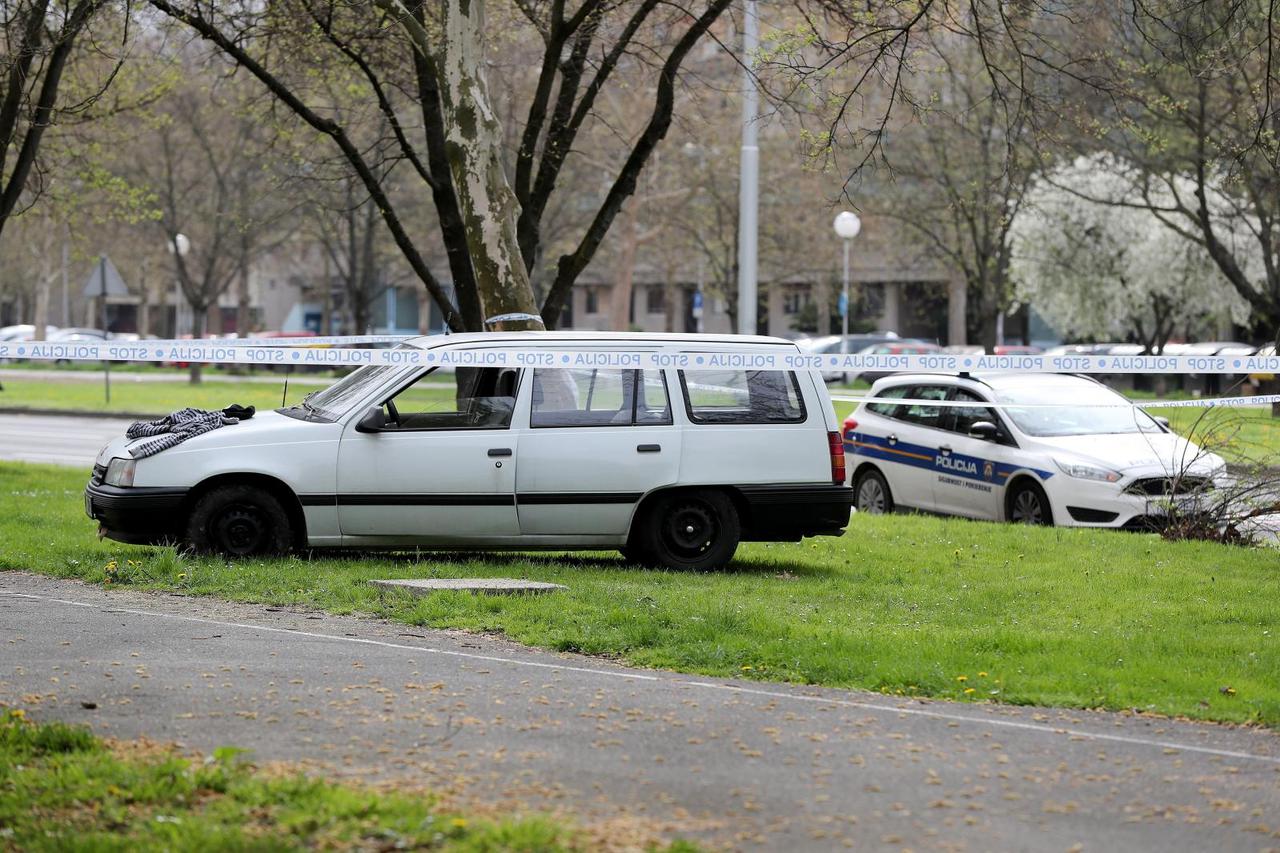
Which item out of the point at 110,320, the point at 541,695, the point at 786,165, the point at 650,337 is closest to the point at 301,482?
the point at 650,337

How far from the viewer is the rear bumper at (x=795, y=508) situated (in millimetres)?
10469

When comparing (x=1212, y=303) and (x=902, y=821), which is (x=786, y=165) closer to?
(x=1212, y=303)

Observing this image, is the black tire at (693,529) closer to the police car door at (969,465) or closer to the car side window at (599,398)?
the car side window at (599,398)

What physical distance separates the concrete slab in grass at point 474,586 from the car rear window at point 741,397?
1.84 metres

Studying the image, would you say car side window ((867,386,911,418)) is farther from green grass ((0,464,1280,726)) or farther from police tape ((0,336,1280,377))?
green grass ((0,464,1280,726))

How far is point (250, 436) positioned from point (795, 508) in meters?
3.66

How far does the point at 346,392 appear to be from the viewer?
10633 millimetres

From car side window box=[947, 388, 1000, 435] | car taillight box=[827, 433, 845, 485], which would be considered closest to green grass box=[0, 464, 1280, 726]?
car taillight box=[827, 433, 845, 485]

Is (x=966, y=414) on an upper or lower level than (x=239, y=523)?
upper

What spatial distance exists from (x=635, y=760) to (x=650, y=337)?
18.2ft

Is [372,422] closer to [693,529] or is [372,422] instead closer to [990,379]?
[693,529]

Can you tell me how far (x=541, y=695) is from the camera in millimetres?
6609

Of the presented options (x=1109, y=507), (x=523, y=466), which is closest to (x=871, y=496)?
(x=1109, y=507)

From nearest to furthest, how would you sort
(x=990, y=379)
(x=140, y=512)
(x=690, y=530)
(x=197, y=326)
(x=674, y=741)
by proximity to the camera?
(x=674, y=741)
(x=140, y=512)
(x=690, y=530)
(x=990, y=379)
(x=197, y=326)
